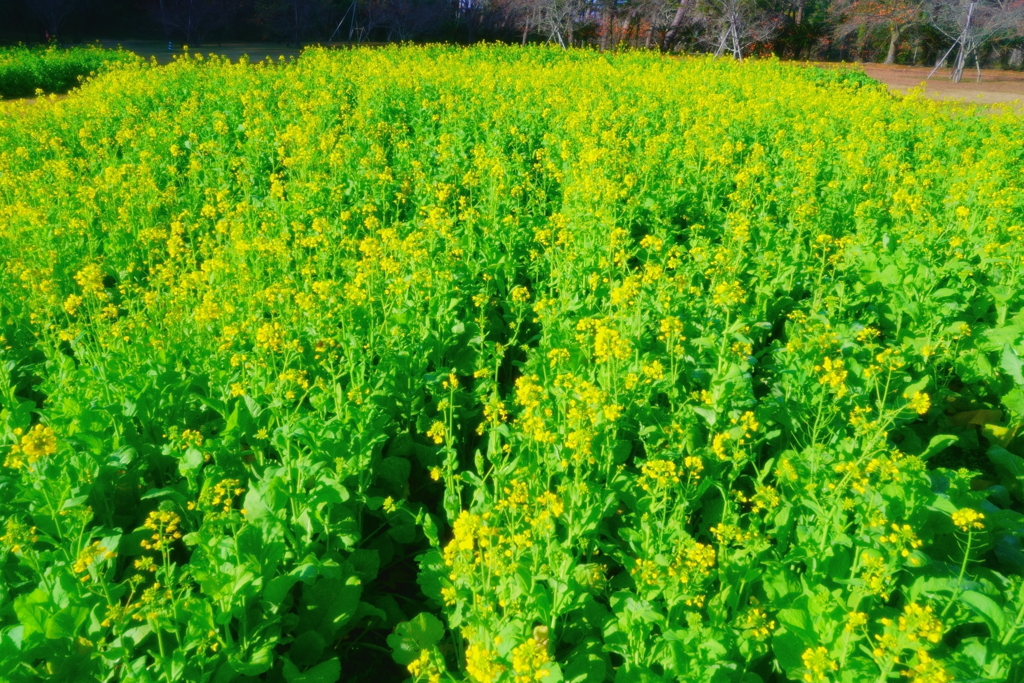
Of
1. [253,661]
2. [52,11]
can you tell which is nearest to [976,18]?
[253,661]

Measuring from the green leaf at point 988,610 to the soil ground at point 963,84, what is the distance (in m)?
25.6

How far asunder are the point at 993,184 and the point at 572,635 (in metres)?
6.67

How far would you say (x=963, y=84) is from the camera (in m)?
30.7

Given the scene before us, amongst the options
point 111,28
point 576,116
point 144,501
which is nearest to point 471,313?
point 144,501

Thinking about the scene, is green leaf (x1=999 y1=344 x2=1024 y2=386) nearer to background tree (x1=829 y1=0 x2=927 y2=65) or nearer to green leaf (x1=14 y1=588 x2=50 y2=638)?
green leaf (x1=14 y1=588 x2=50 y2=638)

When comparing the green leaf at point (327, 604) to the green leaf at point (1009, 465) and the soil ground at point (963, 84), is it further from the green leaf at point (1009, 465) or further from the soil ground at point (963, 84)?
the soil ground at point (963, 84)

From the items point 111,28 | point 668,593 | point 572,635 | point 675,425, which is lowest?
point 572,635

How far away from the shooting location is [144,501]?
3.35 metres

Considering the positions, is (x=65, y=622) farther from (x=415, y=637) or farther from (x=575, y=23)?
(x=575, y=23)

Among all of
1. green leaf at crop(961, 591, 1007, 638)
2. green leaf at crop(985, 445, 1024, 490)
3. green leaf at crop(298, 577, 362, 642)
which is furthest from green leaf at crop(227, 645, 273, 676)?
green leaf at crop(985, 445, 1024, 490)

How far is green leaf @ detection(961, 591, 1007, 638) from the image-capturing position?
2.29m

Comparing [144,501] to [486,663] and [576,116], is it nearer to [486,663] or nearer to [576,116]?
[486,663]

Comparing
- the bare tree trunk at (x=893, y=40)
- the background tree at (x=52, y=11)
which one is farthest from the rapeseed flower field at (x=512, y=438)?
the bare tree trunk at (x=893, y=40)

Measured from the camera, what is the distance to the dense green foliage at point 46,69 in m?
20.3
